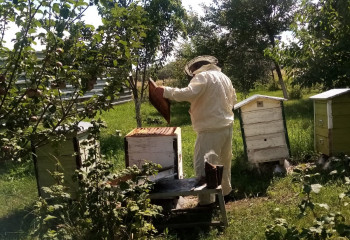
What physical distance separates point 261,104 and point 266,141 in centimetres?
53

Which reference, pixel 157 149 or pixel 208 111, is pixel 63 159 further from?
pixel 208 111

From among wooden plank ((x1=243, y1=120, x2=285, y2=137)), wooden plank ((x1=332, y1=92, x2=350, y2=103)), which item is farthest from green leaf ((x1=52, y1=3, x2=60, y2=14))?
wooden plank ((x1=332, y1=92, x2=350, y2=103))

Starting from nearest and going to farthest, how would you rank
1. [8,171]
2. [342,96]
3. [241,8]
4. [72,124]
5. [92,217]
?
[92,217] < [72,124] < [342,96] < [8,171] < [241,8]

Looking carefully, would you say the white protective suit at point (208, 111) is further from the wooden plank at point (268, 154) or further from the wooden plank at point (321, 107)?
the wooden plank at point (321, 107)

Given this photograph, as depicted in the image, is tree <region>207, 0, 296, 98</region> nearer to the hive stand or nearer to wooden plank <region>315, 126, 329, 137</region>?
wooden plank <region>315, 126, 329, 137</region>

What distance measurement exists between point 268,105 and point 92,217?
334cm

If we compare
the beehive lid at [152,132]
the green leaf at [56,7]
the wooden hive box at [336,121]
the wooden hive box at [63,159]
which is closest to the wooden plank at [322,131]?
the wooden hive box at [336,121]

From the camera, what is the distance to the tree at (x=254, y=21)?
14.0m

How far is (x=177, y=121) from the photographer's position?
38.9 feet

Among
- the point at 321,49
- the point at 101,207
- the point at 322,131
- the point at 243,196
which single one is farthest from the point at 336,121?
the point at 101,207

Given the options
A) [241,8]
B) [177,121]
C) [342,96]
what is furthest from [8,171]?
[241,8]

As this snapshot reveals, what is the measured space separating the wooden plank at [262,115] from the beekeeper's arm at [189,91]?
4.63 feet

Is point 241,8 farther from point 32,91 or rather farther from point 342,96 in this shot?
point 32,91

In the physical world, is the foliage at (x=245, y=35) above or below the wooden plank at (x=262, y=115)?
above
